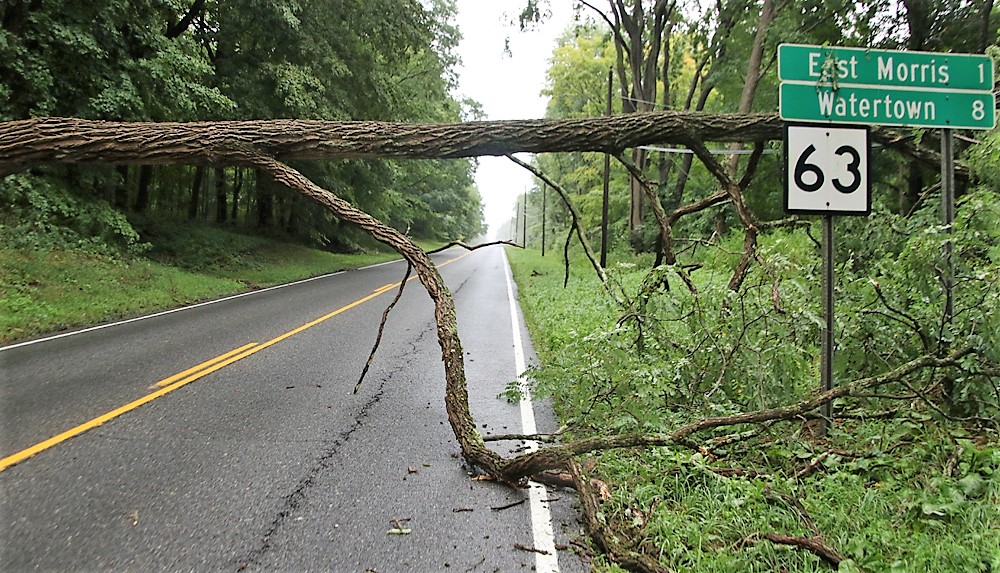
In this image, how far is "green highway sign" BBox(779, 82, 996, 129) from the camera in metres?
3.94

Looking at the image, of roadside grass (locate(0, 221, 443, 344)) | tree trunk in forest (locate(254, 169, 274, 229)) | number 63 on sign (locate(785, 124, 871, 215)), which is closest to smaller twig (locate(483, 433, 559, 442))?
number 63 on sign (locate(785, 124, 871, 215))

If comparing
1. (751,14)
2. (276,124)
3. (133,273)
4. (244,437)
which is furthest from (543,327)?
(751,14)

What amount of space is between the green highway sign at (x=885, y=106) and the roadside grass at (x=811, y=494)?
199 cm

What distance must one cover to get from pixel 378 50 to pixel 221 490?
18.7 m

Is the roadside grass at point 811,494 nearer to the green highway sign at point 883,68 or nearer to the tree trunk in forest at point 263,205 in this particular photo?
the green highway sign at point 883,68

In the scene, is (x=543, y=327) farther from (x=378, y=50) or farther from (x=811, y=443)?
(x=378, y=50)

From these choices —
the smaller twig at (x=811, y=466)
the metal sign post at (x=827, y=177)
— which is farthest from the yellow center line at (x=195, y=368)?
the metal sign post at (x=827, y=177)

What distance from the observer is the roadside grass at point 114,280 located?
902 centimetres

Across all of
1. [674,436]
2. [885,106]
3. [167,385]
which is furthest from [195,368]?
[885,106]

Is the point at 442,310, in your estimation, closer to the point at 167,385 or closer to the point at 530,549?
the point at 530,549

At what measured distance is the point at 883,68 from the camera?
403 centimetres

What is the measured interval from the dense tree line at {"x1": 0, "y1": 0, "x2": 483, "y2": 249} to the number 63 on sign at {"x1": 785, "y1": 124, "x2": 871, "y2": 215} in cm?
688

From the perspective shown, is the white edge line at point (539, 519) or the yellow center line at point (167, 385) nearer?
the white edge line at point (539, 519)

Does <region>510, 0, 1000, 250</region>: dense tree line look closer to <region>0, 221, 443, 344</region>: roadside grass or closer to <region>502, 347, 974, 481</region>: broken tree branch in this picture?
<region>502, 347, 974, 481</region>: broken tree branch
